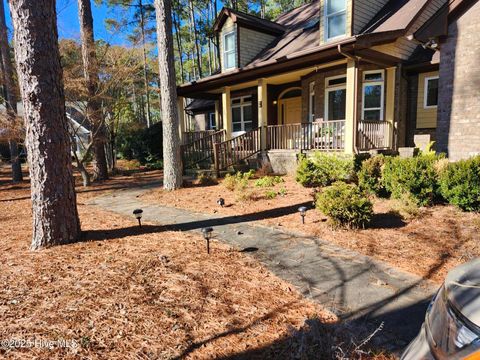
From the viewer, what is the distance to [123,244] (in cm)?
459

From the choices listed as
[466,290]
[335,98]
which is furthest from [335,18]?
[466,290]

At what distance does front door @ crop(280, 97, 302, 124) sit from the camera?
46.0ft

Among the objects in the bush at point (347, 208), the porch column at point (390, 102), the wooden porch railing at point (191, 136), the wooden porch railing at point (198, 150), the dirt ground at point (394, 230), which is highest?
the porch column at point (390, 102)

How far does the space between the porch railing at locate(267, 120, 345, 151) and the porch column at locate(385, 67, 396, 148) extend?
183cm

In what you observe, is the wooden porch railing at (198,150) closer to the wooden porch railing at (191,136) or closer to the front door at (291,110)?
the wooden porch railing at (191,136)

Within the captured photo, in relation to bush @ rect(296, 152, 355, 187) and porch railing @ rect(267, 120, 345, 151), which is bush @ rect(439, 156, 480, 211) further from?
porch railing @ rect(267, 120, 345, 151)

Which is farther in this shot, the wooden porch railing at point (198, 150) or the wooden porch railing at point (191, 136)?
the wooden porch railing at point (191, 136)

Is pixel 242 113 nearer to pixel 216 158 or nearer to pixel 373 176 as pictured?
pixel 216 158

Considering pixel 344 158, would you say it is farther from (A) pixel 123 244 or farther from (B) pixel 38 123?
(B) pixel 38 123

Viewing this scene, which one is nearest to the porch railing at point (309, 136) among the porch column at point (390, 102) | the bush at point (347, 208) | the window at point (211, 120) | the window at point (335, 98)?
the window at point (335, 98)

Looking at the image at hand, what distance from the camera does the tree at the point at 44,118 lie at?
4.05 metres

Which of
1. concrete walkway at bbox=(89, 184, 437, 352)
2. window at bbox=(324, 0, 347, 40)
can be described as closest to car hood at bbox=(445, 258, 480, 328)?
concrete walkway at bbox=(89, 184, 437, 352)

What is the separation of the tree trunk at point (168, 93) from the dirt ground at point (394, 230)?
76.7 inches

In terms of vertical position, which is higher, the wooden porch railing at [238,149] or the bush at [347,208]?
the wooden porch railing at [238,149]
